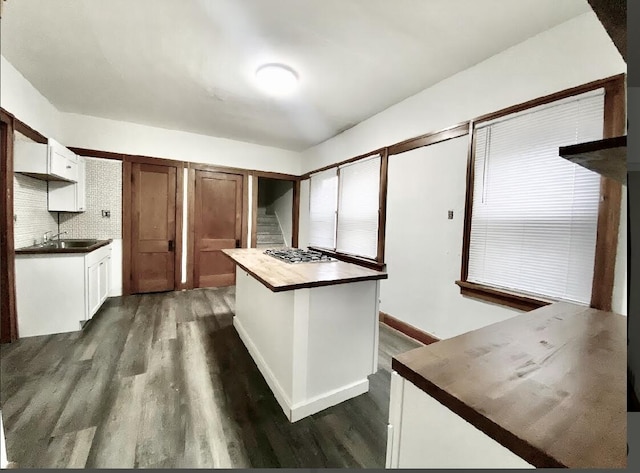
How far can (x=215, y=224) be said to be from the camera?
15.7 feet

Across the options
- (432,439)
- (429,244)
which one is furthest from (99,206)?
(432,439)

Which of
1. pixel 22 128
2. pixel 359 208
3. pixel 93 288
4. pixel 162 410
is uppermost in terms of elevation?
pixel 22 128

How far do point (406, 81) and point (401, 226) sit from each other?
1.53 meters

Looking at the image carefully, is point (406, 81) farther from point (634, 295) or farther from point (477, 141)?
point (634, 295)

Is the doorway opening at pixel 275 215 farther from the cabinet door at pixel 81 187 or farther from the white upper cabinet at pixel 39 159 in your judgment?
the white upper cabinet at pixel 39 159

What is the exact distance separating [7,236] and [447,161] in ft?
14.0

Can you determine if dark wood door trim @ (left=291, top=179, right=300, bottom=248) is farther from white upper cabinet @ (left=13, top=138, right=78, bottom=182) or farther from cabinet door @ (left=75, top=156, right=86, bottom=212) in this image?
white upper cabinet @ (left=13, top=138, right=78, bottom=182)

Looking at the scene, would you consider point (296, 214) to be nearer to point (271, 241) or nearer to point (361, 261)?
point (271, 241)

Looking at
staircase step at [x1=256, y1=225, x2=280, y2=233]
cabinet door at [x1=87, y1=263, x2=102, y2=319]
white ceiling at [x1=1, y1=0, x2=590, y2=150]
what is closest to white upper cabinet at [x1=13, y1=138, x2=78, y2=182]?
white ceiling at [x1=1, y1=0, x2=590, y2=150]

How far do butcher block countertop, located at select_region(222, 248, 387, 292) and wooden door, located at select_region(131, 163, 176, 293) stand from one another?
283cm

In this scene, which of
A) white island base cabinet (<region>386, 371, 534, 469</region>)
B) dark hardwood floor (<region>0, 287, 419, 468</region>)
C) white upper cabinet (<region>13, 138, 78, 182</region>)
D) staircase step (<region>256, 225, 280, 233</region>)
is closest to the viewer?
white island base cabinet (<region>386, 371, 534, 469</region>)

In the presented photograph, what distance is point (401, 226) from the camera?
10.1ft

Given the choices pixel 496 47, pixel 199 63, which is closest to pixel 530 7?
pixel 496 47

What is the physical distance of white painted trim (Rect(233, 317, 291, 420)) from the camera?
1.71 metres
